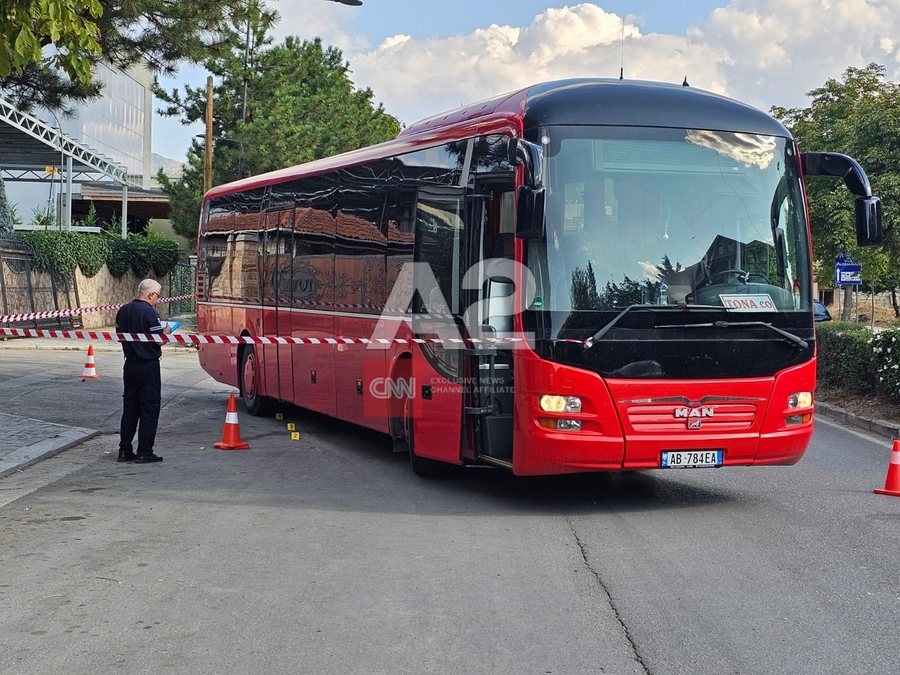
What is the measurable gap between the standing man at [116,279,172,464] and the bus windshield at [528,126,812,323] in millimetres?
4558

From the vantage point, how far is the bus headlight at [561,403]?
339 inches

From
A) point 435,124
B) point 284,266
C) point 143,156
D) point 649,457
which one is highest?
point 143,156

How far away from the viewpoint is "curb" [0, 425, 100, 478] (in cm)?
1097

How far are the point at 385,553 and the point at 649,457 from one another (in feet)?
7.64

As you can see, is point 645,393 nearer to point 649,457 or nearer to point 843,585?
point 649,457

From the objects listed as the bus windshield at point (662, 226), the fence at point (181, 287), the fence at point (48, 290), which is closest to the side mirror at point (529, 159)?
the bus windshield at point (662, 226)

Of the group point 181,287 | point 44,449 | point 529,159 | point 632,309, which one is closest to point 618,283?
point 632,309

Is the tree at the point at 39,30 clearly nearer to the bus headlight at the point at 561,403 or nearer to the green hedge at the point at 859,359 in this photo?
the bus headlight at the point at 561,403

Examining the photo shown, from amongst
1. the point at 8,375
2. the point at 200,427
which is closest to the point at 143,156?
the point at 8,375

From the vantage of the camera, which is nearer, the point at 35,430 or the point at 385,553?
the point at 385,553

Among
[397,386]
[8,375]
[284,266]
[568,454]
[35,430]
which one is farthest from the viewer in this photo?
[8,375]

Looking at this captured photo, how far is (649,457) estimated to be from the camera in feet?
28.6

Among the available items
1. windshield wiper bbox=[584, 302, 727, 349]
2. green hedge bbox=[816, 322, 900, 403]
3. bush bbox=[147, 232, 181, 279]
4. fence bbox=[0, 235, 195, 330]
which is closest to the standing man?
windshield wiper bbox=[584, 302, 727, 349]

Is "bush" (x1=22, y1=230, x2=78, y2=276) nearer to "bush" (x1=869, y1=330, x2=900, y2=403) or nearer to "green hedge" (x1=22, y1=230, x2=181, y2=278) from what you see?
"green hedge" (x1=22, y1=230, x2=181, y2=278)
